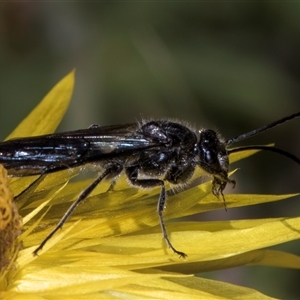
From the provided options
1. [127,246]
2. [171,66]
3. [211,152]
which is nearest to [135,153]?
[211,152]

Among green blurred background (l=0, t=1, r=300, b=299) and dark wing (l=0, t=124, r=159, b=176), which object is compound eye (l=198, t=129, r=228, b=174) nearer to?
dark wing (l=0, t=124, r=159, b=176)

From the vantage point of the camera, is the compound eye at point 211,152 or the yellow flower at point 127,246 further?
the compound eye at point 211,152

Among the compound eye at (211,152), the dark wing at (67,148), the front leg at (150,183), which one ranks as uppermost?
the dark wing at (67,148)

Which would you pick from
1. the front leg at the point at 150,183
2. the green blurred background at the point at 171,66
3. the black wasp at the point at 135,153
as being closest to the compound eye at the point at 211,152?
the black wasp at the point at 135,153

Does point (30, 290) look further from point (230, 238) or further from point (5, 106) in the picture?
point (5, 106)

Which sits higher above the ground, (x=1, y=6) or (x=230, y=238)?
(x=1, y=6)

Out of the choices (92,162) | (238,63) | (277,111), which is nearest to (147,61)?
(238,63)

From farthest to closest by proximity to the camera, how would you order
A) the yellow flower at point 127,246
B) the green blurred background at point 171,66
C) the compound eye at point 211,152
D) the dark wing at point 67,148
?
1. the green blurred background at point 171,66
2. the compound eye at point 211,152
3. the dark wing at point 67,148
4. the yellow flower at point 127,246

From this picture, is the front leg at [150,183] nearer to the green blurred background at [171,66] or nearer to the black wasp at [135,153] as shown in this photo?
the black wasp at [135,153]
